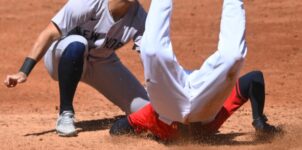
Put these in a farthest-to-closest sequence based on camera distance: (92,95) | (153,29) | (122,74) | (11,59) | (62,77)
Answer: (11,59)
(92,95)
(122,74)
(62,77)
(153,29)

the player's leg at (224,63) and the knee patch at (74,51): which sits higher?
the player's leg at (224,63)

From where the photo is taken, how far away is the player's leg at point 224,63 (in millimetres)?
5586

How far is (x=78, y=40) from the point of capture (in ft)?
21.9

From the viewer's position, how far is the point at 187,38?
12.5 meters

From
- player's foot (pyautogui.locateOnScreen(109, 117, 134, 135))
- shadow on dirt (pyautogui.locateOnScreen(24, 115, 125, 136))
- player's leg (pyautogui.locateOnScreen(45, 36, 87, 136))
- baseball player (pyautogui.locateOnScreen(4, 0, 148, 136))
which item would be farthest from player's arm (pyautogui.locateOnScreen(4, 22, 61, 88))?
player's foot (pyautogui.locateOnScreen(109, 117, 134, 135))

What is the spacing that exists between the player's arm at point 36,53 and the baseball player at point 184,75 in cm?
100

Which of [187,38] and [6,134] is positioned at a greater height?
[6,134]

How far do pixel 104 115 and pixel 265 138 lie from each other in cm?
223

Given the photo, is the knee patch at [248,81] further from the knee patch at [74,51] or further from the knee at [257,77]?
the knee patch at [74,51]

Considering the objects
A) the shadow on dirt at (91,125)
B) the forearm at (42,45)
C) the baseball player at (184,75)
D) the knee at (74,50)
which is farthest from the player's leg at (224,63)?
the shadow on dirt at (91,125)

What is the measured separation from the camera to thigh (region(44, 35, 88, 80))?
6.71 m

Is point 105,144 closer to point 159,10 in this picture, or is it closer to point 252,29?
point 159,10

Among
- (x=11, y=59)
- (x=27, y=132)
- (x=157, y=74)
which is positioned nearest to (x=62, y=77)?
(x=27, y=132)

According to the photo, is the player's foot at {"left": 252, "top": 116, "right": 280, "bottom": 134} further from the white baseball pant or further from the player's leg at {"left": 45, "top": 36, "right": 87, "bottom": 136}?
the player's leg at {"left": 45, "top": 36, "right": 87, "bottom": 136}
